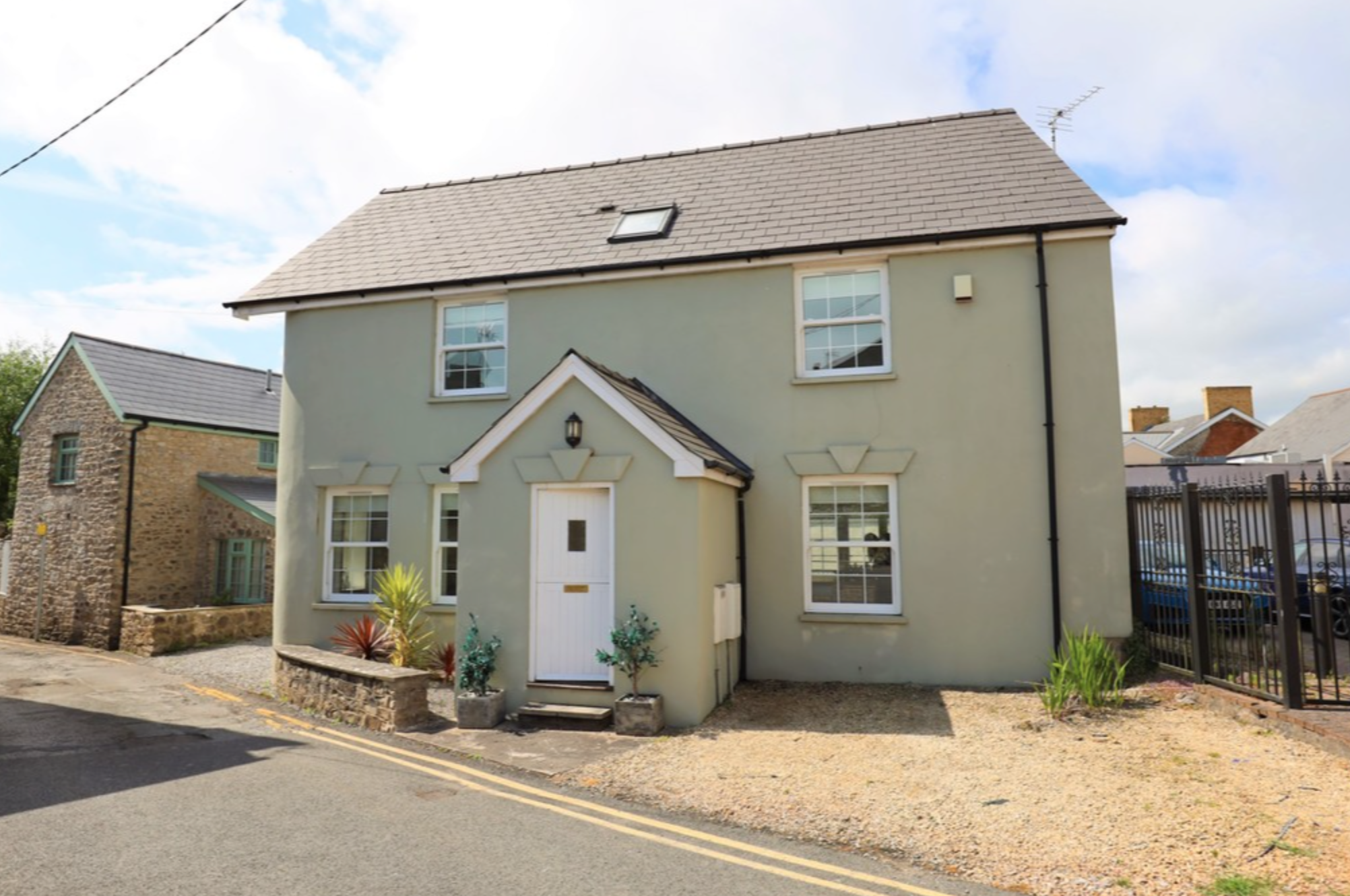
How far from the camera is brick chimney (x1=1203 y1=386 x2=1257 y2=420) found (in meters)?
42.1

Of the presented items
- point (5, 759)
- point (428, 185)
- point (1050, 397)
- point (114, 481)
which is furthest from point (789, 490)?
point (114, 481)

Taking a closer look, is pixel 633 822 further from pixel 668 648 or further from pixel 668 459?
pixel 668 459

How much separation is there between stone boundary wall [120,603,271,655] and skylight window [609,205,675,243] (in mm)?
11884

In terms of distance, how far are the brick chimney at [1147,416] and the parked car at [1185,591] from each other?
4528 centimetres

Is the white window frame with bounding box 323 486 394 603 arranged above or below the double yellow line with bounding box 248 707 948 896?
above

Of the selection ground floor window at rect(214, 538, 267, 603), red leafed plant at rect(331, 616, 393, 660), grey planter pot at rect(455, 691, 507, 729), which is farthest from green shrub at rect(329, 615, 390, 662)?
ground floor window at rect(214, 538, 267, 603)

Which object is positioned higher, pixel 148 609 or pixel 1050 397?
pixel 1050 397

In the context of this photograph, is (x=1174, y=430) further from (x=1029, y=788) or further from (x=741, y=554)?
(x=1029, y=788)

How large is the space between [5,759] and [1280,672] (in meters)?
12.9

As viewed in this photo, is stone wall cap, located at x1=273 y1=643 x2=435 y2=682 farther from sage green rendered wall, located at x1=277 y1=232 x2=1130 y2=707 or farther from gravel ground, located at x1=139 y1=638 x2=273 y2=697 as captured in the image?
sage green rendered wall, located at x1=277 y1=232 x2=1130 y2=707

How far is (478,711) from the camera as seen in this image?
9133 mm

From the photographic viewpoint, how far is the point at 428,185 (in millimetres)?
16703

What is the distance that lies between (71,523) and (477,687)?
52.1ft

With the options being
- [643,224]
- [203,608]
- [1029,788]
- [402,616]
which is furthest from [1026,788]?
[203,608]
